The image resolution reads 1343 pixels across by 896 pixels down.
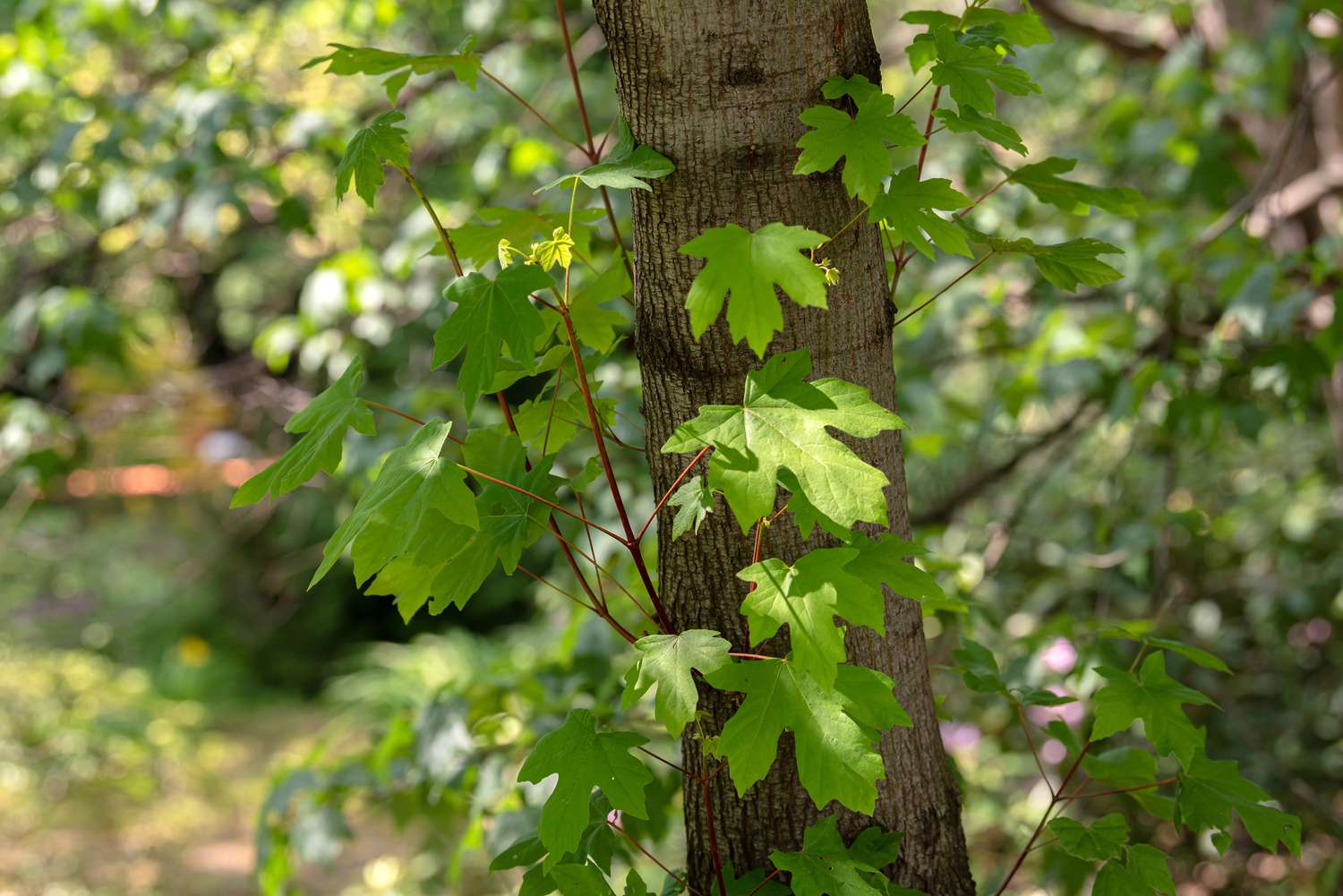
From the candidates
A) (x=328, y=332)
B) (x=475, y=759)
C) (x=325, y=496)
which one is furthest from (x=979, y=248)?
(x=325, y=496)

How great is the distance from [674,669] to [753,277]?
0.88 feet

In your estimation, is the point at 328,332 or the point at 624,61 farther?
the point at 328,332

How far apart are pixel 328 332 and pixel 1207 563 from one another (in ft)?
8.83

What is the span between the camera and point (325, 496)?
19.5 ft

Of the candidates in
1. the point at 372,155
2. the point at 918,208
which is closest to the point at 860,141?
the point at 918,208

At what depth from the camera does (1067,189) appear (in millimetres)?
970

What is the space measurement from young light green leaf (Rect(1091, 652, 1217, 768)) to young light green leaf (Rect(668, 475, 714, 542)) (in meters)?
0.38

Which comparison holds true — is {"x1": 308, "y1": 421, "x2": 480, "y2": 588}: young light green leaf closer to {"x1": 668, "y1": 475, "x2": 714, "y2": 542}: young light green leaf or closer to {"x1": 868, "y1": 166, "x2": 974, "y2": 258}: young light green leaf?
{"x1": 668, "y1": 475, "x2": 714, "y2": 542}: young light green leaf

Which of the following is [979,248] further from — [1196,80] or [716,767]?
[716,767]

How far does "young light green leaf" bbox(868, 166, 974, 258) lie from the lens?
78 centimetres

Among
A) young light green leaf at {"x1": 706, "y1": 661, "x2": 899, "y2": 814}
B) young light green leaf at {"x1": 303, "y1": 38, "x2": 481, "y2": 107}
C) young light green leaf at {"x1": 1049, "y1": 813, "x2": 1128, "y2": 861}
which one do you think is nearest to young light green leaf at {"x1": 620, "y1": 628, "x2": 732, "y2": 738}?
young light green leaf at {"x1": 706, "y1": 661, "x2": 899, "y2": 814}

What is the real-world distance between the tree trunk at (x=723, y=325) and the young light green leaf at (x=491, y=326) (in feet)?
0.32

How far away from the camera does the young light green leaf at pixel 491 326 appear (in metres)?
0.78

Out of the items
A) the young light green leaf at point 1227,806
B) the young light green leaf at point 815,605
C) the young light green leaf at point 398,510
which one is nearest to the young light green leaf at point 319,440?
the young light green leaf at point 398,510
